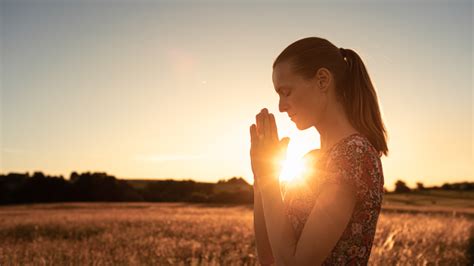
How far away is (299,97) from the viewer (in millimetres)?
1935

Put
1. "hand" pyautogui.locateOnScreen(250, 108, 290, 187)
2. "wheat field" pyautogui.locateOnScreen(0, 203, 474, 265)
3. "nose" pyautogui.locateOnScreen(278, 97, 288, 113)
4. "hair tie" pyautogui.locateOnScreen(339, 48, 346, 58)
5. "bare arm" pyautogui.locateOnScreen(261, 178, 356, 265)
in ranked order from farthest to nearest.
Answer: "wheat field" pyautogui.locateOnScreen(0, 203, 474, 265), "hair tie" pyautogui.locateOnScreen(339, 48, 346, 58), "nose" pyautogui.locateOnScreen(278, 97, 288, 113), "hand" pyautogui.locateOnScreen(250, 108, 290, 187), "bare arm" pyautogui.locateOnScreen(261, 178, 356, 265)

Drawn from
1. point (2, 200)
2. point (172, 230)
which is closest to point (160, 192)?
point (2, 200)

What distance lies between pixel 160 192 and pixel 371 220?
51.2m

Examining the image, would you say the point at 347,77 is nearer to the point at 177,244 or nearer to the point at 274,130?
the point at 274,130

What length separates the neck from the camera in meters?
1.98

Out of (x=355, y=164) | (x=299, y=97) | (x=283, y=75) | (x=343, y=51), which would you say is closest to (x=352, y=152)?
(x=355, y=164)

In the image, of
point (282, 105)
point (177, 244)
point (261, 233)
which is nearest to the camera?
point (282, 105)

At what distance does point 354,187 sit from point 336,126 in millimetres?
293

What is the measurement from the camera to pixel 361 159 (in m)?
1.84

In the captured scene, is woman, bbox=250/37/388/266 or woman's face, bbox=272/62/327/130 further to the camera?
woman's face, bbox=272/62/327/130

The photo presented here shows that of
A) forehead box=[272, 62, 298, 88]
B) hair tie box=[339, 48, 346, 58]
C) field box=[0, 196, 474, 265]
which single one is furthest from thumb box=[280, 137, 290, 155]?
field box=[0, 196, 474, 265]

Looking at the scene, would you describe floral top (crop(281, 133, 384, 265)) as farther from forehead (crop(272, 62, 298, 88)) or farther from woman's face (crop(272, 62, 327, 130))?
forehead (crop(272, 62, 298, 88))

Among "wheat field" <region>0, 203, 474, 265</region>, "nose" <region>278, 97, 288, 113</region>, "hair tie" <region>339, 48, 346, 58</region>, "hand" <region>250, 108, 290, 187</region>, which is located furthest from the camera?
"wheat field" <region>0, 203, 474, 265</region>

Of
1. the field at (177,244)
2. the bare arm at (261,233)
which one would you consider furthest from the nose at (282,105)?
the field at (177,244)
